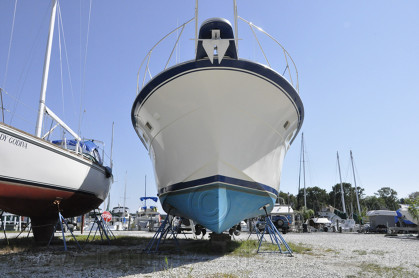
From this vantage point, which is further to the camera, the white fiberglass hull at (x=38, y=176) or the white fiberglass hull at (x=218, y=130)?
the white fiberglass hull at (x=38, y=176)

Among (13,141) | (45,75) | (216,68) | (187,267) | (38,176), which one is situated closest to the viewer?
(187,267)

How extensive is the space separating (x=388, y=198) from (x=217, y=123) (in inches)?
2938

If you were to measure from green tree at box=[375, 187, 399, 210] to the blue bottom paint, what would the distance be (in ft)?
224

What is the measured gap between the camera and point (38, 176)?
21.0ft

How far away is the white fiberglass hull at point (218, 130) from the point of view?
202 inches

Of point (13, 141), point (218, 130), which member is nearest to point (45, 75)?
point (13, 141)

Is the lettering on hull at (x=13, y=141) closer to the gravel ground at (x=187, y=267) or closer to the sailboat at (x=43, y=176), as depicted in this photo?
the sailboat at (x=43, y=176)

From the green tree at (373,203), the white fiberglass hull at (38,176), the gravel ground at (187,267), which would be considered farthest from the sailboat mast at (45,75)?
the green tree at (373,203)

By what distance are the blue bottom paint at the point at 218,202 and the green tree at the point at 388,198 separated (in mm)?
68149

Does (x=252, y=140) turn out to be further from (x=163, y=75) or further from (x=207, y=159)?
(x=163, y=75)

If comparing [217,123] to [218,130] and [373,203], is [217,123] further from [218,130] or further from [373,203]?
[373,203]

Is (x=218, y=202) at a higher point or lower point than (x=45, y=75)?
lower

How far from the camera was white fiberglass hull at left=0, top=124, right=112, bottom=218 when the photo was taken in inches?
227

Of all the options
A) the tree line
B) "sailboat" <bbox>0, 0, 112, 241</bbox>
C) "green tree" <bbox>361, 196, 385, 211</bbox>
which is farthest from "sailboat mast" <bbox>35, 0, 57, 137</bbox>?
"green tree" <bbox>361, 196, 385, 211</bbox>
